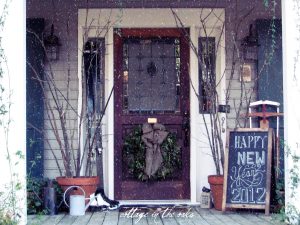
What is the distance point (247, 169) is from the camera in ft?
20.1

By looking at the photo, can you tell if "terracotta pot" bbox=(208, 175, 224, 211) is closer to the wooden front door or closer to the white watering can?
the wooden front door

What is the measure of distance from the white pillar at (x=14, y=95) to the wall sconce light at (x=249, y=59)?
286 centimetres

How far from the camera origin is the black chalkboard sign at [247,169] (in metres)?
5.99

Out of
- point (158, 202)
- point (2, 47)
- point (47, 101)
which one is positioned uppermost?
point (2, 47)

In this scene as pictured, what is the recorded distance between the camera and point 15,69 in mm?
4961

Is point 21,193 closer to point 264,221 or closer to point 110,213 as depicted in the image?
point 110,213

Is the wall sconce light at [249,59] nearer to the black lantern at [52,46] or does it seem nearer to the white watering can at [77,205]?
the black lantern at [52,46]

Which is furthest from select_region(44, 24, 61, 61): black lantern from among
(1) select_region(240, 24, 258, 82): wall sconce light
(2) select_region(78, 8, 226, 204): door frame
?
(1) select_region(240, 24, 258, 82): wall sconce light

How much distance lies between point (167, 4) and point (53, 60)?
1.46m

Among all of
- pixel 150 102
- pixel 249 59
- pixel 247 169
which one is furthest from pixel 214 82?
pixel 247 169

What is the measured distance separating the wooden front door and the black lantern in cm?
68

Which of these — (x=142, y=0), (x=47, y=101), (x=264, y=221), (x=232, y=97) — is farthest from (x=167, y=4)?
(x=264, y=221)

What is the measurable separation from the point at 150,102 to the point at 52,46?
1.29 metres

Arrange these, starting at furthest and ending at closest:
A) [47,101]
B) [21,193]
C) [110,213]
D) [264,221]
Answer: [47,101], [110,213], [264,221], [21,193]
